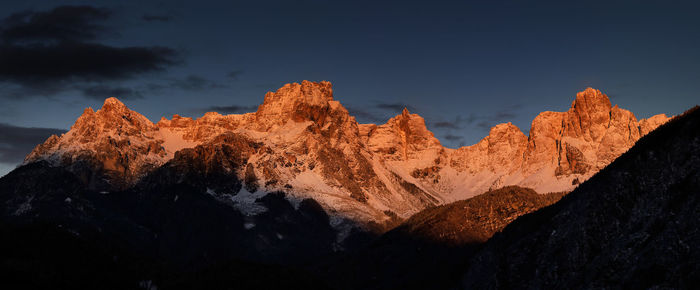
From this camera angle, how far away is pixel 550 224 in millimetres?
174500

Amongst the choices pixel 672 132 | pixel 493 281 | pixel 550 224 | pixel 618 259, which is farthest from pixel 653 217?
pixel 493 281

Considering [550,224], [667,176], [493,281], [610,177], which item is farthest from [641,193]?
[493,281]

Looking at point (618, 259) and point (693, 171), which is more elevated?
point (693, 171)

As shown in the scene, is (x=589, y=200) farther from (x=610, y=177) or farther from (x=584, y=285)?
(x=584, y=285)

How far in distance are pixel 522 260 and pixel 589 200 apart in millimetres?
27216

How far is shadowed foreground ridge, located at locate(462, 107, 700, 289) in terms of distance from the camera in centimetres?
11112

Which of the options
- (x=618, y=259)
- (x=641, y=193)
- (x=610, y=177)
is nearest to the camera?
(x=618, y=259)

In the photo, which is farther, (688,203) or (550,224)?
(550,224)

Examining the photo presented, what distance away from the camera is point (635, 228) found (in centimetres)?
13000

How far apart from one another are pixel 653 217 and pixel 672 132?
22.5m

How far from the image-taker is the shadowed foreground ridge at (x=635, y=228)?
111125 mm

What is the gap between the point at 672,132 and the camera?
142 m

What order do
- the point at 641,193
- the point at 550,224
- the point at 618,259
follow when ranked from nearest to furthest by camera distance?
the point at 618,259
the point at 641,193
the point at 550,224

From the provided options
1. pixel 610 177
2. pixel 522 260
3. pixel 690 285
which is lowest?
pixel 690 285
